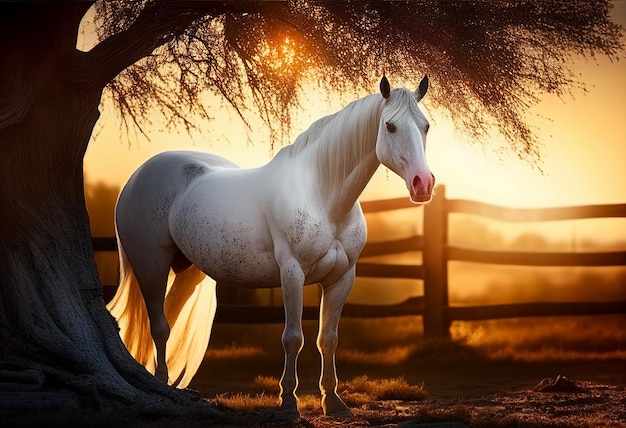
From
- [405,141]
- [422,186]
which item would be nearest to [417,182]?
[422,186]

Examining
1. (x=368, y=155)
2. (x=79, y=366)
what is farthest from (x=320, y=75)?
(x=79, y=366)

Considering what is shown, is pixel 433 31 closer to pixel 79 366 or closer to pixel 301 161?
pixel 301 161

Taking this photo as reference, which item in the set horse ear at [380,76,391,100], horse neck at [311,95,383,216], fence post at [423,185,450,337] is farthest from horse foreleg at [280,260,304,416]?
fence post at [423,185,450,337]

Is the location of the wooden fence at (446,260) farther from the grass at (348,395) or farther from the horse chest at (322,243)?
the horse chest at (322,243)

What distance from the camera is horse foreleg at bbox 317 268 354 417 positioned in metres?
5.05

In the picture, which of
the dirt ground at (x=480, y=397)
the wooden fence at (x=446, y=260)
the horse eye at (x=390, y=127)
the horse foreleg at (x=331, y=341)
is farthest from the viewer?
the wooden fence at (x=446, y=260)

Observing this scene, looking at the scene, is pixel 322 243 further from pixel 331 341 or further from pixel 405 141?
pixel 405 141

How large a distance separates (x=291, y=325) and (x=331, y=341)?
0.37 m

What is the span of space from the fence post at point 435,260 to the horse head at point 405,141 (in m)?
4.23

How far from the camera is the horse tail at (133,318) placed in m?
A: 6.02

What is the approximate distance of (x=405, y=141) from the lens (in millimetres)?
4523

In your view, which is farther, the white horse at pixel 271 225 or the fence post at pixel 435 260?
the fence post at pixel 435 260

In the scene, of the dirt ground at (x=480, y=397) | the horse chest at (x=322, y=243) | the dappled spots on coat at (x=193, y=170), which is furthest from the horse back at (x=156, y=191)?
the dirt ground at (x=480, y=397)

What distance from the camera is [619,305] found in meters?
8.80
